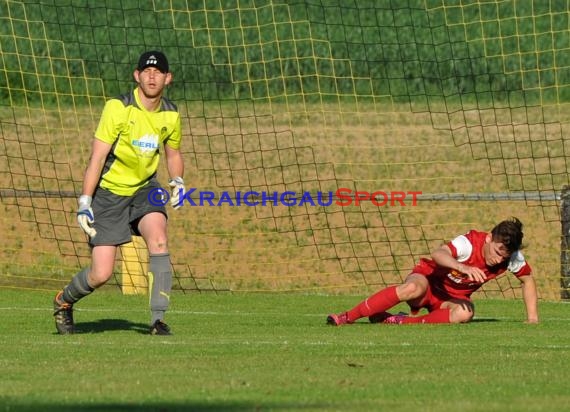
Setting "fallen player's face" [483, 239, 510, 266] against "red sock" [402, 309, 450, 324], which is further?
"red sock" [402, 309, 450, 324]

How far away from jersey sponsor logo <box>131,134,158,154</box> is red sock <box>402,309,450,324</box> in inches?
108

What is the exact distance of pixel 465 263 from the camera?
11.9 m

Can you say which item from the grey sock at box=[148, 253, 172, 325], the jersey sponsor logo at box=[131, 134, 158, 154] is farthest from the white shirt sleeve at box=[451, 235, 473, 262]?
the jersey sponsor logo at box=[131, 134, 158, 154]

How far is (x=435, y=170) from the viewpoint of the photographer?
28469 millimetres

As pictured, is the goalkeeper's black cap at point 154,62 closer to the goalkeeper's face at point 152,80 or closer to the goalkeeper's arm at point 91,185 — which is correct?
the goalkeeper's face at point 152,80

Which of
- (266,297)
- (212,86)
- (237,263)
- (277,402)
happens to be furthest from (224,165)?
(277,402)

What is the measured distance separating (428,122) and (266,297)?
54.1 ft

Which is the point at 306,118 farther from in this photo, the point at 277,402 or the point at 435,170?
the point at 277,402

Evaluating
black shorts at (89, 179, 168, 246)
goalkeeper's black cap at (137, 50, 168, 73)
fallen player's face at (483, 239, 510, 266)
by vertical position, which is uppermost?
goalkeeper's black cap at (137, 50, 168, 73)

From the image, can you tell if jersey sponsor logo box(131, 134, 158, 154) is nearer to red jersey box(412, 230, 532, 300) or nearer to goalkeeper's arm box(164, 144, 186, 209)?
goalkeeper's arm box(164, 144, 186, 209)

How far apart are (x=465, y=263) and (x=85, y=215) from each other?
3.14 metres

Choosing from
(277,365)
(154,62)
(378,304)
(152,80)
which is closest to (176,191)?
(152,80)

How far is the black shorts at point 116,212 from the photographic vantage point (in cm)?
1077

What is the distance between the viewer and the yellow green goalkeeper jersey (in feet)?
34.9
